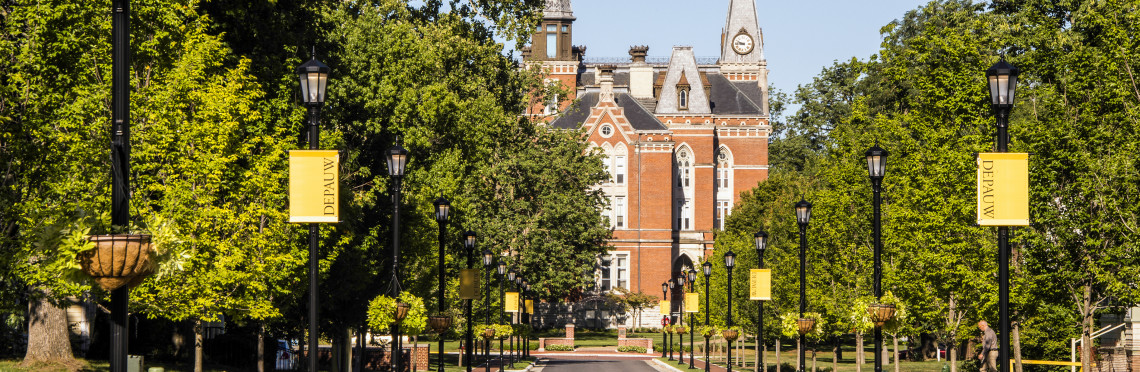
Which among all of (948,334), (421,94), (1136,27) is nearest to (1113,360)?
(948,334)

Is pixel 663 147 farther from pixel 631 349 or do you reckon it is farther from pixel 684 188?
pixel 631 349

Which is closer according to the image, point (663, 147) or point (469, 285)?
point (469, 285)

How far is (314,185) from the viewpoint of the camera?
14.5 m

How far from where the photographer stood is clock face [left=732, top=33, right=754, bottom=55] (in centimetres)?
10812

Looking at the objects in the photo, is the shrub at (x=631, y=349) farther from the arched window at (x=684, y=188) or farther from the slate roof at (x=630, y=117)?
the arched window at (x=684, y=188)

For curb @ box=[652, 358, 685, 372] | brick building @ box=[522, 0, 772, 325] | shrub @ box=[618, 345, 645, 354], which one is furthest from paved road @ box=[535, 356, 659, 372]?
brick building @ box=[522, 0, 772, 325]

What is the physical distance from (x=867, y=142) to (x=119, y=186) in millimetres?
22932

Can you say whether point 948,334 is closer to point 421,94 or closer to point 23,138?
point 421,94

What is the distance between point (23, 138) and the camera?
57.6 ft

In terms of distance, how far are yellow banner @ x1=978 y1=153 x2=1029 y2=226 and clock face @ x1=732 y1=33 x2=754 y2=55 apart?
3774 inches

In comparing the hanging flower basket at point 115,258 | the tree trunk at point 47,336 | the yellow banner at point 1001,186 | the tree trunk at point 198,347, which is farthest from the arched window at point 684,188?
the hanging flower basket at point 115,258

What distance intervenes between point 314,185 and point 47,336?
12.3 m

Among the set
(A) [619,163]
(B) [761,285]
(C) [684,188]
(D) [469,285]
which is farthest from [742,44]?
(D) [469,285]

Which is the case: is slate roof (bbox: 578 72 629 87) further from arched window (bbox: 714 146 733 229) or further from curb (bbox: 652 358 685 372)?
curb (bbox: 652 358 685 372)
